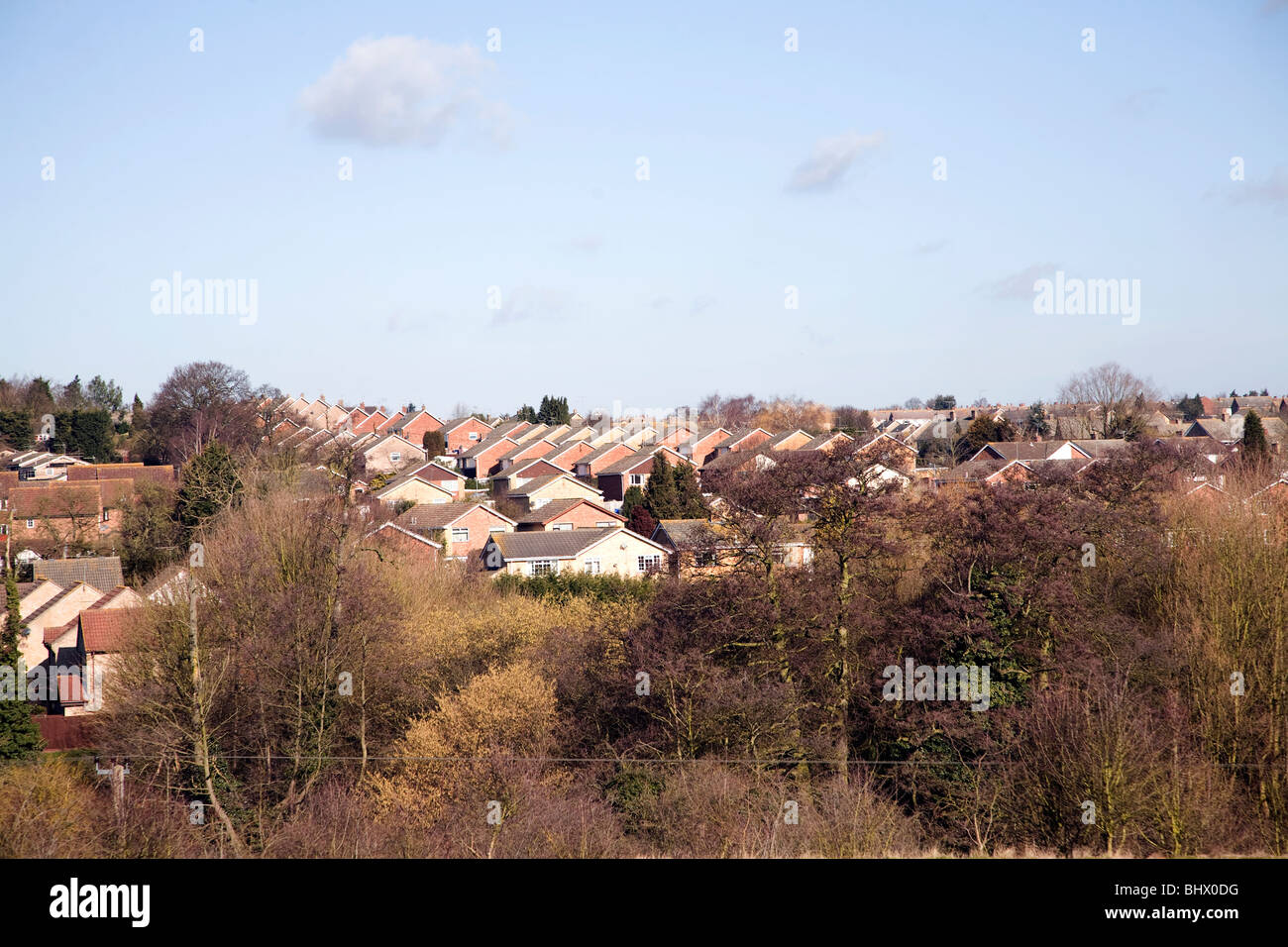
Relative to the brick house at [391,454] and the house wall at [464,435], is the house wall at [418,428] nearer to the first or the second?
the house wall at [464,435]

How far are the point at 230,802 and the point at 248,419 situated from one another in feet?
122

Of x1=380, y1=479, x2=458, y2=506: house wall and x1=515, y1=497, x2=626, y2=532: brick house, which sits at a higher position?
x1=380, y1=479, x2=458, y2=506: house wall

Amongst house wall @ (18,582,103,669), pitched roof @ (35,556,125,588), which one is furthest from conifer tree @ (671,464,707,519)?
house wall @ (18,582,103,669)

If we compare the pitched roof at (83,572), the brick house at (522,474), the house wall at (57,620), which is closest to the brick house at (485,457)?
the brick house at (522,474)

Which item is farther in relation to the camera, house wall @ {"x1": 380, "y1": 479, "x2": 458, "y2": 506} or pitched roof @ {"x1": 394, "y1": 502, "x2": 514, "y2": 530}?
house wall @ {"x1": 380, "y1": 479, "x2": 458, "y2": 506}

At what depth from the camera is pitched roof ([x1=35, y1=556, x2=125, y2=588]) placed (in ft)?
96.9

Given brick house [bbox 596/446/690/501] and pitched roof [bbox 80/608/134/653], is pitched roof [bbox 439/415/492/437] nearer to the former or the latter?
brick house [bbox 596/446/690/501]

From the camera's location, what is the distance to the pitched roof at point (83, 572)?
29.5 metres

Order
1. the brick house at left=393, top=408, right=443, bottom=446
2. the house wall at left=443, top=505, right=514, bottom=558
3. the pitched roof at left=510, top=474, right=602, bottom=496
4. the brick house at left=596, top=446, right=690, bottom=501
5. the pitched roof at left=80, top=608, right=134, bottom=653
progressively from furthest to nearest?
the brick house at left=393, top=408, right=443, bottom=446
the brick house at left=596, top=446, right=690, bottom=501
the pitched roof at left=510, top=474, right=602, bottom=496
the house wall at left=443, top=505, right=514, bottom=558
the pitched roof at left=80, top=608, right=134, bottom=653

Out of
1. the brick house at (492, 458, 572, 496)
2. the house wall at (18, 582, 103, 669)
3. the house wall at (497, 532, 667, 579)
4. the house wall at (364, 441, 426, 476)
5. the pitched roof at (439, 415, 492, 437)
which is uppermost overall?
the pitched roof at (439, 415, 492, 437)

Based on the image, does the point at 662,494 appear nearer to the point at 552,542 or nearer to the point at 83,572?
the point at 552,542
